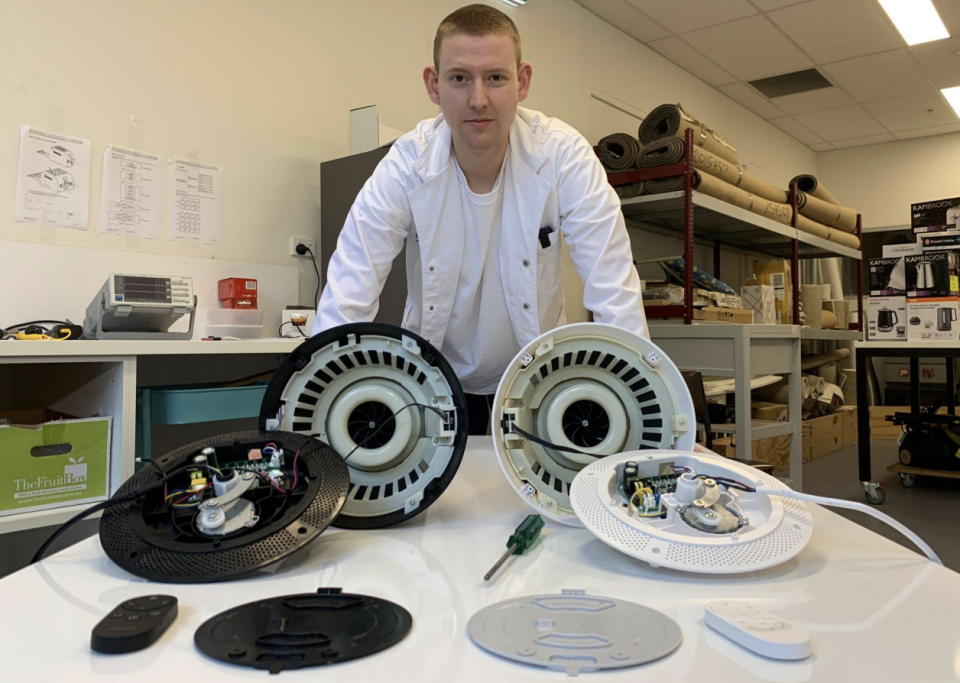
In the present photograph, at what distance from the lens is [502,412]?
A: 0.71m

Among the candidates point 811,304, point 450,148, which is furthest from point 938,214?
point 450,148

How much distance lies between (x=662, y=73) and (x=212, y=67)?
3170 mm

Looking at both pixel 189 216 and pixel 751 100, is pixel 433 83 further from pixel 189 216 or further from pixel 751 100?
pixel 751 100

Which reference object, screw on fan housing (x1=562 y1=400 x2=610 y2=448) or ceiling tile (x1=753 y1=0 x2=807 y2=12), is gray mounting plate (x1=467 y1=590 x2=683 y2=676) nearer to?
screw on fan housing (x1=562 y1=400 x2=610 y2=448)

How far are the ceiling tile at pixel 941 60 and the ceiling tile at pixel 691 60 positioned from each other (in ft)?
3.87

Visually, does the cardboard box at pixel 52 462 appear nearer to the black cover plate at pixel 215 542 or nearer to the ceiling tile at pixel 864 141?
the black cover plate at pixel 215 542

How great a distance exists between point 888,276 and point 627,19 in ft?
6.73

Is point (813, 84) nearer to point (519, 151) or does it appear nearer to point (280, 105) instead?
point (280, 105)

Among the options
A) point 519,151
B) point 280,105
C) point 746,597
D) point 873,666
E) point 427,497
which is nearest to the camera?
point 873,666

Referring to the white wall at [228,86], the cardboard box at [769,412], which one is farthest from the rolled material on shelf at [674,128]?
the cardboard box at [769,412]

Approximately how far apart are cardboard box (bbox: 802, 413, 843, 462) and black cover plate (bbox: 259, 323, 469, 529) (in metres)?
3.94

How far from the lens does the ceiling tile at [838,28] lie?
146 inches

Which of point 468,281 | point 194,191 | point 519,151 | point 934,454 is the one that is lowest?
point 934,454

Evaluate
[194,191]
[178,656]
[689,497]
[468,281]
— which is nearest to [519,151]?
[468,281]
